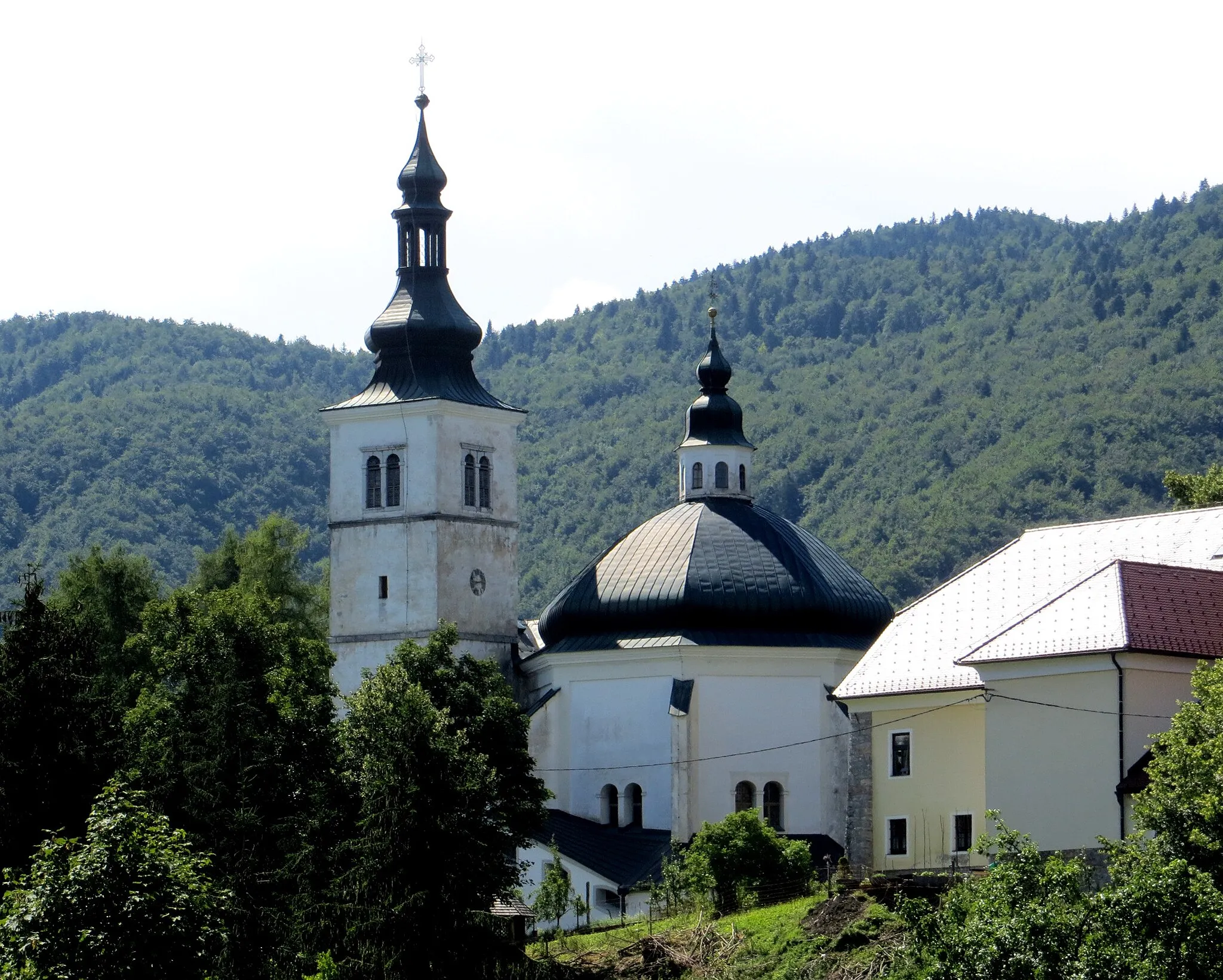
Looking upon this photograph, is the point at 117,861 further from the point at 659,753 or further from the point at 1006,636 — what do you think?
the point at 659,753

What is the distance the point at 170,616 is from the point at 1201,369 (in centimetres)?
10312

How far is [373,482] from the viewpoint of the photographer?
68938 mm

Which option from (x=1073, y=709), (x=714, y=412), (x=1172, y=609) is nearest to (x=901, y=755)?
(x=1073, y=709)

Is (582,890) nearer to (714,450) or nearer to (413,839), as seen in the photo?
(714,450)

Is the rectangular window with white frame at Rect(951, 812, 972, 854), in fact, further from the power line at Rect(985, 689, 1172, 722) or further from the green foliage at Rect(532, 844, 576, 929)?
the green foliage at Rect(532, 844, 576, 929)

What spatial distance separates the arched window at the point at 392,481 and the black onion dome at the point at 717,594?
5256 millimetres

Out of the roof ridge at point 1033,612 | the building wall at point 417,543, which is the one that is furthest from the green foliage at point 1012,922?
the building wall at point 417,543

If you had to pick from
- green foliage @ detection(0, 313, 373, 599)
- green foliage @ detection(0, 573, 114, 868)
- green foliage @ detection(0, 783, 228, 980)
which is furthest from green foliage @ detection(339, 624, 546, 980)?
green foliage @ detection(0, 313, 373, 599)

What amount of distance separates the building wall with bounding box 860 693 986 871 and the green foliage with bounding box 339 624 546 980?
7.74 meters

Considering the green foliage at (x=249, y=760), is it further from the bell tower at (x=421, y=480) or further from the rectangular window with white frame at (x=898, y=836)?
the bell tower at (x=421, y=480)

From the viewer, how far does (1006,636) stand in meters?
46.3

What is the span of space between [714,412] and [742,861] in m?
20.0

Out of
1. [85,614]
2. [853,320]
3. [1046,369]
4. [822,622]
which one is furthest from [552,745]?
[853,320]

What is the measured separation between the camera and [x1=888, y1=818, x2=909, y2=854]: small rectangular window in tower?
5022 cm
